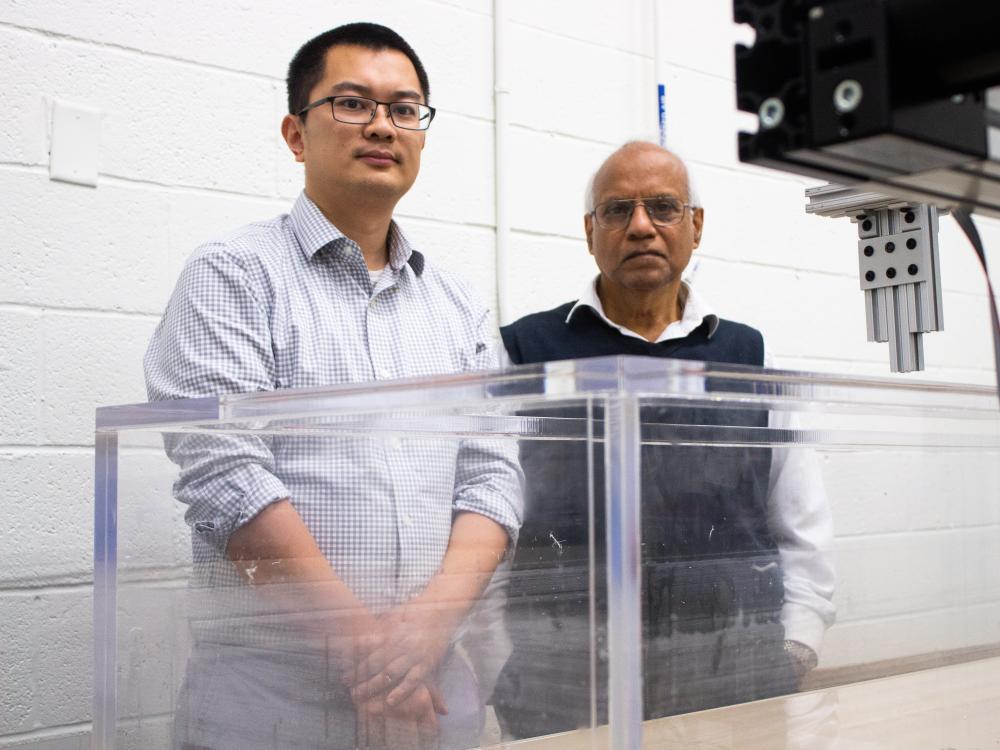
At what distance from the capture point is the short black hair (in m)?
1.48

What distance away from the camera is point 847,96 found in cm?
49

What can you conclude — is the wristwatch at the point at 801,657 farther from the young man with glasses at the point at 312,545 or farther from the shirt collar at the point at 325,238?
the shirt collar at the point at 325,238

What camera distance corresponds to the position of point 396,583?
0.82 metres

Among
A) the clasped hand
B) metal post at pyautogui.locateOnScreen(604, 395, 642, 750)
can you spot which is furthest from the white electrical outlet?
metal post at pyautogui.locateOnScreen(604, 395, 642, 750)

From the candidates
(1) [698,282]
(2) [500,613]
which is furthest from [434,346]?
(1) [698,282]

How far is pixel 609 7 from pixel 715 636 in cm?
189

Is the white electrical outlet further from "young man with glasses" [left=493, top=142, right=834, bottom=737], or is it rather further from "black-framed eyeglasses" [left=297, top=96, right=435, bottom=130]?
"young man with glasses" [left=493, top=142, right=834, bottom=737]

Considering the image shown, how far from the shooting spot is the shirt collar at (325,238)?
4.48 feet

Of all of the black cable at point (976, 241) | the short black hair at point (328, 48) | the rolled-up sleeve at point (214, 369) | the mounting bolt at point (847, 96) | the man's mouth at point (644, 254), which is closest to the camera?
the mounting bolt at point (847, 96)

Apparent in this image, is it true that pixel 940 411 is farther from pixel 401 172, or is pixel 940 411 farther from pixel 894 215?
pixel 401 172

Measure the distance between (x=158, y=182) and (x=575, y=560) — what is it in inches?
49.2

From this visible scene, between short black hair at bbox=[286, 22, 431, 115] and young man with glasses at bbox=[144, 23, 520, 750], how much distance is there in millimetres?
297

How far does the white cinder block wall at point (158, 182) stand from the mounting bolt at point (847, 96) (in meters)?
1.36

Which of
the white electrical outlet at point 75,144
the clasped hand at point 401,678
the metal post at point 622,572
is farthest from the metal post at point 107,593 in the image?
the white electrical outlet at point 75,144
